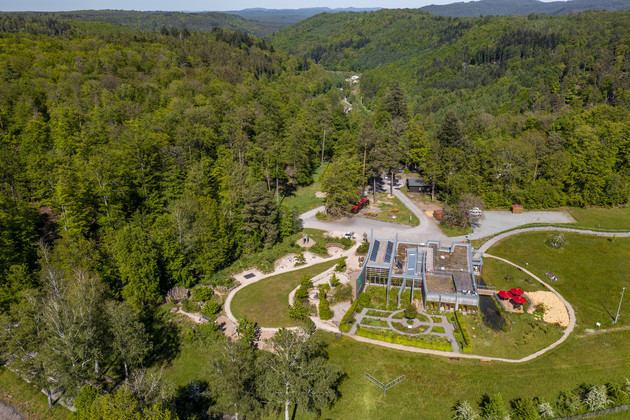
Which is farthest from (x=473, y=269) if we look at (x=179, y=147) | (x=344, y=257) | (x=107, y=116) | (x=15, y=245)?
(x=107, y=116)

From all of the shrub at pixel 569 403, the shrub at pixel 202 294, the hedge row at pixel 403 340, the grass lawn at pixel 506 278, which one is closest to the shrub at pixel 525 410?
the shrub at pixel 569 403

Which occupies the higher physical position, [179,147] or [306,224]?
[179,147]

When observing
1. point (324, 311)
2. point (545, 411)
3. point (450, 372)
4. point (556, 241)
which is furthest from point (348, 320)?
point (556, 241)

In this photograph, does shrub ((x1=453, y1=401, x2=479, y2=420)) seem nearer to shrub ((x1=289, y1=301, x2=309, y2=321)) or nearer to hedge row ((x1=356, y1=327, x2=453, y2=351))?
hedge row ((x1=356, y1=327, x2=453, y2=351))

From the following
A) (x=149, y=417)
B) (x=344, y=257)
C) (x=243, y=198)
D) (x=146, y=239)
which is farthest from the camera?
Result: (x=243, y=198)

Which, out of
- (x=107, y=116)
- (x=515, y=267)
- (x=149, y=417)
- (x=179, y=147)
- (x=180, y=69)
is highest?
(x=180, y=69)

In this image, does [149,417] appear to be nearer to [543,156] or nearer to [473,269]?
[473,269]

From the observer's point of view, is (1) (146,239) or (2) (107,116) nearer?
(1) (146,239)

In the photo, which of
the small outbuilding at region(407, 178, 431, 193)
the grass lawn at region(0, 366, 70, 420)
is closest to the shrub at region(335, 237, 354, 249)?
the small outbuilding at region(407, 178, 431, 193)
